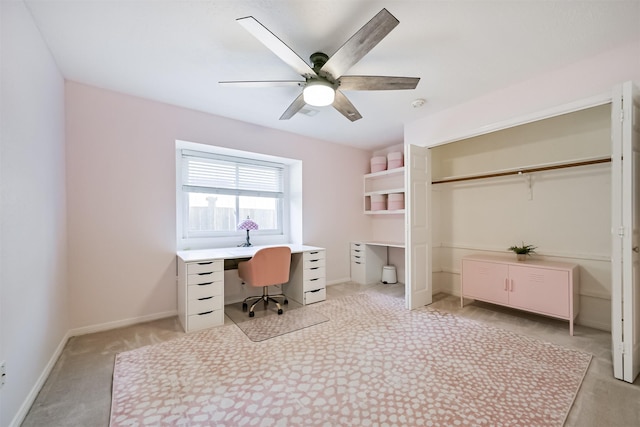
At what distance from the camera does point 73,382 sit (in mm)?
1815

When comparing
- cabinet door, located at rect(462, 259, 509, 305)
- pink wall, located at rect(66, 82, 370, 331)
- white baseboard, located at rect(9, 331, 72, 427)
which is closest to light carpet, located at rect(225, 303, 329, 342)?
pink wall, located at rect(66, 82, 370, 331)

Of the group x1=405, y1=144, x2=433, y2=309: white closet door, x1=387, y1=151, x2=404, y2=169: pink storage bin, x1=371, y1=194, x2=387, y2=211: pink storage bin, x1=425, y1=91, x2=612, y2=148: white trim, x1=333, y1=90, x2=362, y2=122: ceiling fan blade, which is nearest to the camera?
x1=425, y1=91, x2=612, y2=148: white trim

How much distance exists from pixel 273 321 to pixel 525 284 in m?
2.74

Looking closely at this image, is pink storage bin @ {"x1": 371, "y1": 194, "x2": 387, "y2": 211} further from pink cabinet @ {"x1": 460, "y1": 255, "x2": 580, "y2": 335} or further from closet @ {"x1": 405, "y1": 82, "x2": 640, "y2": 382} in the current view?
pink cabinet @ {"x1": 460, "y1": 255, "x2": 580, "y2": 335}

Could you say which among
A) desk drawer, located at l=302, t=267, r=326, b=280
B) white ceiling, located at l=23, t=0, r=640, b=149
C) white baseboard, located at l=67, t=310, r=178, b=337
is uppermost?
white ceiling, located at l=23, t=0, r=640, b=149

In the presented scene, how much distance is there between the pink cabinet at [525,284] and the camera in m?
2.51

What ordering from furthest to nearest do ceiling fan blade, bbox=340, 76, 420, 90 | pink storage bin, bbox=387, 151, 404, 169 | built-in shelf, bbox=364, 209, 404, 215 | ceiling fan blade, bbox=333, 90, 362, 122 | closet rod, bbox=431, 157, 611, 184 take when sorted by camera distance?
pink storage bin, bbox=387, 151, 404, 169 < built-in shelf, bbox=364, 209, 404, 215 < closet rod, bbox=431, 157, 611, 184 < ceiling fan blade, bbox=333, 90, 362, 122 < ceiling fan blade, bbox=340, 76, 420, 90

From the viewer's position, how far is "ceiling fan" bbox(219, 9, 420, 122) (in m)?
1.49

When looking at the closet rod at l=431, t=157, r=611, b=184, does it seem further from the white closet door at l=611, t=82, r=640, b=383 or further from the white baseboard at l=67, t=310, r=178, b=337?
the white baseboard at l=67, t=310, r=178, b=337

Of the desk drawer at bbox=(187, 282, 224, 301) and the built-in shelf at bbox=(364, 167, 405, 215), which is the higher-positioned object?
the built-in shelf at bbox=(364, 167, 405, 215)

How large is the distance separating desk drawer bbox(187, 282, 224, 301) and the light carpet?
425mm

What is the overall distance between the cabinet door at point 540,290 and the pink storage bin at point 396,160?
2.10 meters

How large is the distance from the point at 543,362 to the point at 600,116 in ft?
8.24

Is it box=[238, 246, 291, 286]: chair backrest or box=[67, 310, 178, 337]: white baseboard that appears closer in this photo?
box=[67, 310, 178, 337]: white baseboard
